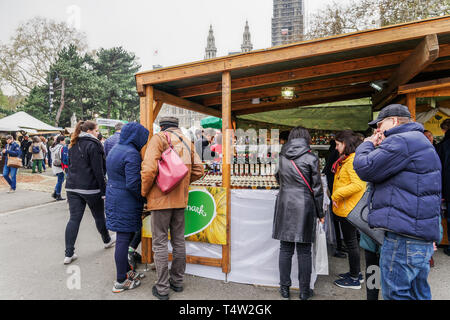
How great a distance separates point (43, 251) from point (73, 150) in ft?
5.95

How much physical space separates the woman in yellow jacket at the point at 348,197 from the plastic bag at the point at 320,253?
267 millimetres

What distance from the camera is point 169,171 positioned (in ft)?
8.93

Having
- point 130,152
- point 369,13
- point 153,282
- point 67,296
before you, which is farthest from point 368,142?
point 369,13

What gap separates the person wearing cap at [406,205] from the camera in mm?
1829

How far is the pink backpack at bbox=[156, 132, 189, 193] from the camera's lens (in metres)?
2.71

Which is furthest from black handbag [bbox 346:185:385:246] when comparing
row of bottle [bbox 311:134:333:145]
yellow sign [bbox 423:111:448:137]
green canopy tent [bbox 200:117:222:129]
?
green canopy tent [bbox 200:117:222:129]

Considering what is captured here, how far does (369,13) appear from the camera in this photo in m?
15.8

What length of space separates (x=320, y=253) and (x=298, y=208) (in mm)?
786

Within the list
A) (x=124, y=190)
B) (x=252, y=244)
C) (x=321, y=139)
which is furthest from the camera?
(x=321, y=139)

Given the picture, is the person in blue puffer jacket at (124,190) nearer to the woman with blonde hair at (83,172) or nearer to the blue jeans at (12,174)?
the woman with blonde hair at (83,172)

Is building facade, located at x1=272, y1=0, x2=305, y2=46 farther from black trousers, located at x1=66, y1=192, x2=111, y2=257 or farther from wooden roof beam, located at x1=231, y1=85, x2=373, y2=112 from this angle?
black trousers, located at x1=66, y1=192, x2=111, y2=257

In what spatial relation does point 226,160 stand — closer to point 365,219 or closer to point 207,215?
point 207,215

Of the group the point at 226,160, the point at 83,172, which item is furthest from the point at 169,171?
the point at 83,172

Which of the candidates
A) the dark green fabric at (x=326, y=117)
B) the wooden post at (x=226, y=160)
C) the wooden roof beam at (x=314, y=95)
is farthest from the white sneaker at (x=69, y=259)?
the dark green fabric at (x=326, y=117)
